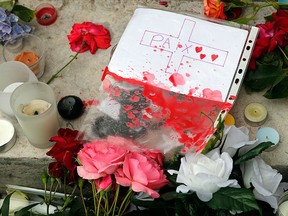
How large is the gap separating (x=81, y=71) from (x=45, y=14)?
23cm

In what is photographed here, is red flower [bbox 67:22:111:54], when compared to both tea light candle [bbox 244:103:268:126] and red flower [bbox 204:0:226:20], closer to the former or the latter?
red flower [bbox 204:0:226:20]

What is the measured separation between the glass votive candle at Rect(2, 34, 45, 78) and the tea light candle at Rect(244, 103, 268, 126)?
543 mm

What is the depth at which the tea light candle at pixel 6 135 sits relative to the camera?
1.28 m

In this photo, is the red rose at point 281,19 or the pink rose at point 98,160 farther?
the red rose at point 281,19

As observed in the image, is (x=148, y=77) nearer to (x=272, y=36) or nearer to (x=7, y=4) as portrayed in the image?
(x=272, y=36)

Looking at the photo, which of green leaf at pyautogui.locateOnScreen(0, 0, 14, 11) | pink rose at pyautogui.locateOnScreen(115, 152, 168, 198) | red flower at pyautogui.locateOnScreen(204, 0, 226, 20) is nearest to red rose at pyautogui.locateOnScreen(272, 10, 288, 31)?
red flower at pyautogui.locateOnScreen(204, 0, 226, 20)

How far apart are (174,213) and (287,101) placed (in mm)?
414

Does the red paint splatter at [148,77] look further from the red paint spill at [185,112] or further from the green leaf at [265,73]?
the green leaf at [265,73]

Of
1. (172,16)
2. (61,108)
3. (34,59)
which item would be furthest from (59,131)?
(172,16)

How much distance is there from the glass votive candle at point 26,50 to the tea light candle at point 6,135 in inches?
6.1

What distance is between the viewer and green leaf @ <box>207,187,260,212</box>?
3.33ft

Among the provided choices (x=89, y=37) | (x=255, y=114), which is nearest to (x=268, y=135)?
(x=255, y=114)

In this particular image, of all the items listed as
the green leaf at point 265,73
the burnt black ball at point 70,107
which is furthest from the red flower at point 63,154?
the green leaf at point 265,73

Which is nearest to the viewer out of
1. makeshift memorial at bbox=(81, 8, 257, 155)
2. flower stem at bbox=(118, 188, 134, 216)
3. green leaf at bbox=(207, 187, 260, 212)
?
green leaf at bbox=(207, 187, 260, 212)
